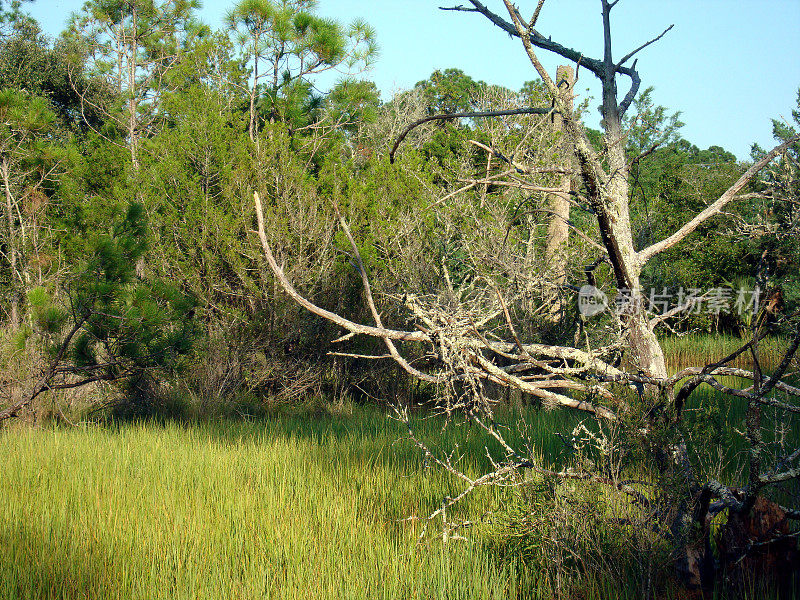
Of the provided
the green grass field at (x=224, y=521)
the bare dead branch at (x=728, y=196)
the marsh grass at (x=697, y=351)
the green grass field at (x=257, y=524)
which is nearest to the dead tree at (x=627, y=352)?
the bare dead branch at (x=728, y=196)

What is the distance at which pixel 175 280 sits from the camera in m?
8.17

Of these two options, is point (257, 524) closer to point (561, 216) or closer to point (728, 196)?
point (561, 216)

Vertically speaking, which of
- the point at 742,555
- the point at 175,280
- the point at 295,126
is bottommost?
the point at 742,555

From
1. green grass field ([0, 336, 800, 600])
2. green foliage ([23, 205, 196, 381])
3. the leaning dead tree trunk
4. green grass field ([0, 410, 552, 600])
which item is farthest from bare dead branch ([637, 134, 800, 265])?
green foliage ([23, 205, 196, 381])

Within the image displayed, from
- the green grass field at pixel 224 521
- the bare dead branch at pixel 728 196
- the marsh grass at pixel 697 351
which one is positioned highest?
the bare dead branch at pixel 728 196

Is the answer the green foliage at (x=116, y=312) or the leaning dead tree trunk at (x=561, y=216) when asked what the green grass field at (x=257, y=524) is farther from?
the leaning dead tree trunk at (x=561, y=216)

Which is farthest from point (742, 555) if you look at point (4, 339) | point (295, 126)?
point (295, 126)

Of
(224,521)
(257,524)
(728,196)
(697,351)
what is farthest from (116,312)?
(697,351)

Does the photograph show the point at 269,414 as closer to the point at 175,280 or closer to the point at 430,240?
the point at 175,280

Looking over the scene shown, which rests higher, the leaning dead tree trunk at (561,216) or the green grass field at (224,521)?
the leaning dead tree trunk at (561,216)

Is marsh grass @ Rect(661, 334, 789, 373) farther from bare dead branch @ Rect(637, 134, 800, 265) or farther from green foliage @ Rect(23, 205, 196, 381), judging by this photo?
bare dead branch @ Rect(637, 134, 800, 265)

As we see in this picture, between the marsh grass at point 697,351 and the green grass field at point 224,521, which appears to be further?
the marsh grass at point 697,351

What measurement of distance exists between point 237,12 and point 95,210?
4332mm

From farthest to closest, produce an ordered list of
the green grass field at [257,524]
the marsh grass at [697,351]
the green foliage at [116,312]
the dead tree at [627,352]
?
the marsh grass at [697,351] → the green foliage at [116,312] → the green grass field at [257,524] → the dead tree at [627,352]
